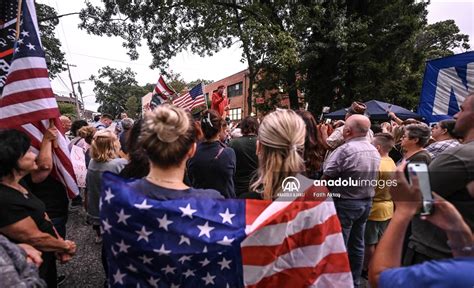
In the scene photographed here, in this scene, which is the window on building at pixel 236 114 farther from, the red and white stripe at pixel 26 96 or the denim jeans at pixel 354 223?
the red and white stripe at pixel 26 96

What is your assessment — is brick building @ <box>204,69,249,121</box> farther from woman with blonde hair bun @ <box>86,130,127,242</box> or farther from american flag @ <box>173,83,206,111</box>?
woman with blonde hair bun @ <box>86,130,127,242</box>

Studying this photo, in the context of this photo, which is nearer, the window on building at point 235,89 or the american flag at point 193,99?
the american flag at point 193,99

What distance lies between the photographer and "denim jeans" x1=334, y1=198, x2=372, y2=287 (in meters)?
3.19

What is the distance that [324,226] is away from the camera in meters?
1.69

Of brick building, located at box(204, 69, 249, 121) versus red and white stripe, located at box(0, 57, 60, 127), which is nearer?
red and white stripe, located at box(0, 57, 60, 127)

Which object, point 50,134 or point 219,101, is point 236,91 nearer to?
point 219,101

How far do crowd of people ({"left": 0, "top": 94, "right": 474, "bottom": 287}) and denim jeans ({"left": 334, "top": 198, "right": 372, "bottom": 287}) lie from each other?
1 centimetres

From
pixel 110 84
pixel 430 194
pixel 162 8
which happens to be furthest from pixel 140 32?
pixel 110 84

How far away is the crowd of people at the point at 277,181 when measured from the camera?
1.26 metres

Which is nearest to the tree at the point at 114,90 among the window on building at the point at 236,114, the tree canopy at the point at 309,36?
the window on building at the point at 236,114

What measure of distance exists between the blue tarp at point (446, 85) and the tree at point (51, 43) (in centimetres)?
2532

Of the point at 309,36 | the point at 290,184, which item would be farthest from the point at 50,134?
Result: the point at 309,36

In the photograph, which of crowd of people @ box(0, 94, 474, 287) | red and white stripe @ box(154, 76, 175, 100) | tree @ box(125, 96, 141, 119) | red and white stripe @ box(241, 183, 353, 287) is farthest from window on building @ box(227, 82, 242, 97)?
red and white stripe @ box(241, 183, 353, 287)

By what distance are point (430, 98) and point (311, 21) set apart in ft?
35.9
